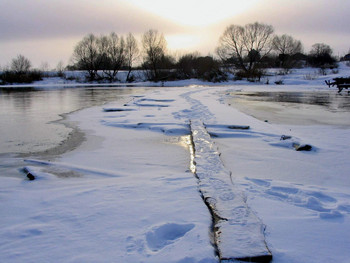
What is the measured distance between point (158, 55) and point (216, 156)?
4531cm

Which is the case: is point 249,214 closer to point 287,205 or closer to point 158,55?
point 287,205

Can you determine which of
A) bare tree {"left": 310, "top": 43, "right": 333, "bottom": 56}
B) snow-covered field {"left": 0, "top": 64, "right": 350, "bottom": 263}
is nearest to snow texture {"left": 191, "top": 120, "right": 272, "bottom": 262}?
snow-covered field {"left": 0, "top": 64, "right": 350, "bottom": 263}

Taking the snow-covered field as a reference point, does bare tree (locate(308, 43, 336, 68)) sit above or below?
Result: above

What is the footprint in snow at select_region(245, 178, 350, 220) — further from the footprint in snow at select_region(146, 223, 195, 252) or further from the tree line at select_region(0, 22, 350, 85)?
the tree line at select_region(0, 22, 350, 85)

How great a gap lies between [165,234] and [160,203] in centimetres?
51

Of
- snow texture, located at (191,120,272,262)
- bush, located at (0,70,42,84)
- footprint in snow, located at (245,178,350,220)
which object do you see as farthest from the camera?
bush, located at (0,70,42,84)

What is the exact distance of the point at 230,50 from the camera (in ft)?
169

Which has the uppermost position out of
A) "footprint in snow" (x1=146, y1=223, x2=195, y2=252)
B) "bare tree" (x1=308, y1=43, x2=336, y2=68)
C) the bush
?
"bare tree" (x1=308, y1=43, x2=336, y2=68)

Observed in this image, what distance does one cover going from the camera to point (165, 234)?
2.23 m

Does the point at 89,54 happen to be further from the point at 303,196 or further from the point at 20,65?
the point at 303,196

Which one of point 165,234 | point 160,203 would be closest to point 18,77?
point 160,203

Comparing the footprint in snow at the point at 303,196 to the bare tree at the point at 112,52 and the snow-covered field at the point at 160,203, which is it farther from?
the bare tree at the point at 112,52

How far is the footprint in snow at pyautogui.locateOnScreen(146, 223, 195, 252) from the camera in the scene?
209cm

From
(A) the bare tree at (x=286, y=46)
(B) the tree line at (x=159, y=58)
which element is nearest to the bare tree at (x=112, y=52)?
(B) the tree line at (x=159, y=58)
